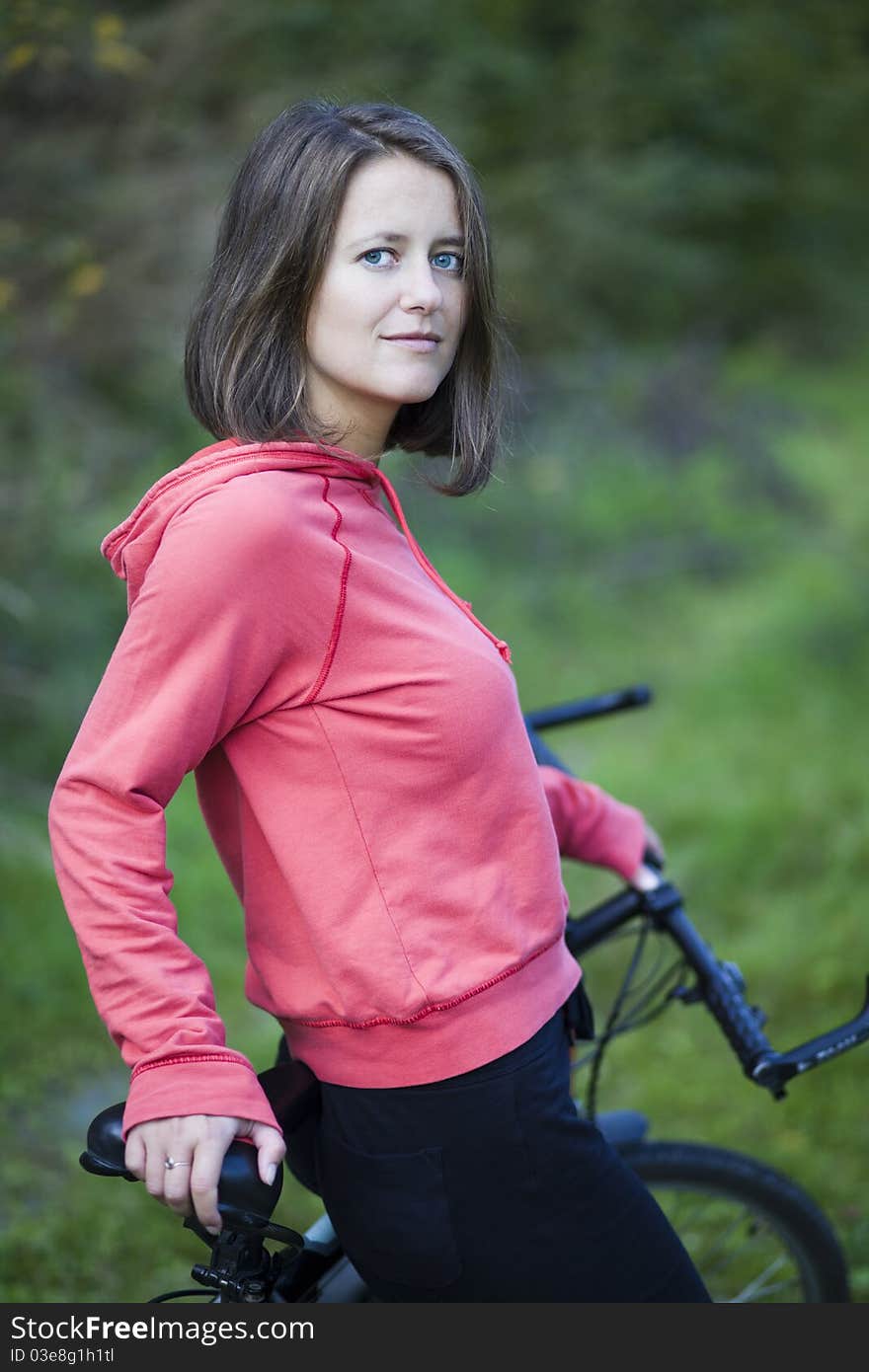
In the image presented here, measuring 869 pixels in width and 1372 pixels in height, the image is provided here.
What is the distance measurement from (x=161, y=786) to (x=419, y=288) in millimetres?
610

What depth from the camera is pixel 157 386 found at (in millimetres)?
5375

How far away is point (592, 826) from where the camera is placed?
1943 millimetres

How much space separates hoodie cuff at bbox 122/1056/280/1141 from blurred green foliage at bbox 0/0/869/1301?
113cm

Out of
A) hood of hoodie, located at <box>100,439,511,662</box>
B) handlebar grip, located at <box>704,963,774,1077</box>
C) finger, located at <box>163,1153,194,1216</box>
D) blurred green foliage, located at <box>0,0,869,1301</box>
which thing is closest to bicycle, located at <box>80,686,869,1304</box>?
handlebar grip, located at <box>704,963,774,1077</box>

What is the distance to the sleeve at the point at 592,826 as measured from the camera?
75.4 inches

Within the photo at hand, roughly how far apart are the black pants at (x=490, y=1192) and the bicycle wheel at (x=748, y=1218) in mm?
420

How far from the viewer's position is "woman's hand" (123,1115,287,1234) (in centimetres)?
122

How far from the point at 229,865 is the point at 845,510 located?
7.09 metres

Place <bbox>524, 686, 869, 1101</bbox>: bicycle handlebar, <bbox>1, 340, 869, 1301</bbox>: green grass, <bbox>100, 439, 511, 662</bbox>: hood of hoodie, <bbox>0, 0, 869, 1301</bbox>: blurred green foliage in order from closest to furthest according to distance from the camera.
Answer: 1. <bbox>100, 439, 511, 662</bbox>: hood of hoodie
2. <bbox>524, 686, 869, 1101</bbox>: bicycle handlebar
3. <bbox>1, 340, 869, 1301</bbox>: green grass
4. <bbox>0, 0, 869, 1301</bbox>: blurred green foliage

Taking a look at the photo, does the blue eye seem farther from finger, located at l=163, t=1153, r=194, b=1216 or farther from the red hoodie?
finger, located at l=163, t=1153, r=194, b=1216

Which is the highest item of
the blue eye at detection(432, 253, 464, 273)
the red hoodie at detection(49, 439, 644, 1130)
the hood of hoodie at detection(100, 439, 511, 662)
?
the blue eye at detection(432, 253, 464, 273)

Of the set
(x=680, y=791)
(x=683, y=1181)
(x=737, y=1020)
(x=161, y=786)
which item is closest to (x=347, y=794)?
(x=161, y=786)

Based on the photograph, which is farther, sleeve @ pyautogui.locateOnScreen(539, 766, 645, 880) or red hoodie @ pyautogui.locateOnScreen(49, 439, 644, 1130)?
sleeve @ pyautogui.locateOnScreen(539, 766, 645, 880)

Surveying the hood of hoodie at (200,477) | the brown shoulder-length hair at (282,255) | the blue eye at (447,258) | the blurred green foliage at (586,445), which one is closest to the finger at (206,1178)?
the hood of hoodie at (200,477)
